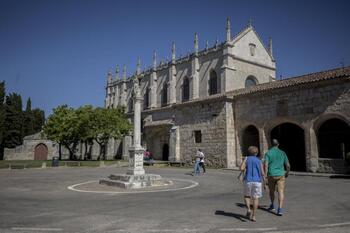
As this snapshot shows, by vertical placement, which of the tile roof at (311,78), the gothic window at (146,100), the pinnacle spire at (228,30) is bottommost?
the tile roof at (311,78)

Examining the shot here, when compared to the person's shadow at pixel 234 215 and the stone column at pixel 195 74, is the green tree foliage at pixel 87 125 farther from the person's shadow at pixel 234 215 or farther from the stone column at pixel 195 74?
the person's shadow at pixel 234 215

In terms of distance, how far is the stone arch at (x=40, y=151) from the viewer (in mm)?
48766

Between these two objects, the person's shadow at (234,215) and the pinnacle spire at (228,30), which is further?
the pinnacle spire at (228,30)

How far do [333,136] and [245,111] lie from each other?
6651 millimetres

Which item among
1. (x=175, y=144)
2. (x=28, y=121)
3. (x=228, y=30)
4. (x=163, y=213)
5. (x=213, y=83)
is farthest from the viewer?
(x=28, y=121)

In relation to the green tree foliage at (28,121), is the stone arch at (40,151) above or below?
below

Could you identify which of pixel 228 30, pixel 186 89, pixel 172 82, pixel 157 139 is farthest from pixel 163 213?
pixel 172 82


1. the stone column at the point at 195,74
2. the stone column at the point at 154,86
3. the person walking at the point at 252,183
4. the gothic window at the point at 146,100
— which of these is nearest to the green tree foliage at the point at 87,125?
the stone column at the point at 154,86

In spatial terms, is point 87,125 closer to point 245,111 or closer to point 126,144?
point 126,144

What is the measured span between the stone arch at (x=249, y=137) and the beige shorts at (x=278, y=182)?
16561 mm

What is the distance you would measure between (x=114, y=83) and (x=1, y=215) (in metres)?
49.4

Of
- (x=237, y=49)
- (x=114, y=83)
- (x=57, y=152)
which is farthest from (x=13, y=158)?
(x=237, y=49)

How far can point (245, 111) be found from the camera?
22953 mm

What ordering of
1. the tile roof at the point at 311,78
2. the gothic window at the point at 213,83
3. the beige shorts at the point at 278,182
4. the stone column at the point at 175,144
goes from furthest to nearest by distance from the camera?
the gothic window at the point at 213,83, the stone column at the point at 175,144, the tile roof at the point at 311,78, the beige shorts at the point at 278,182
